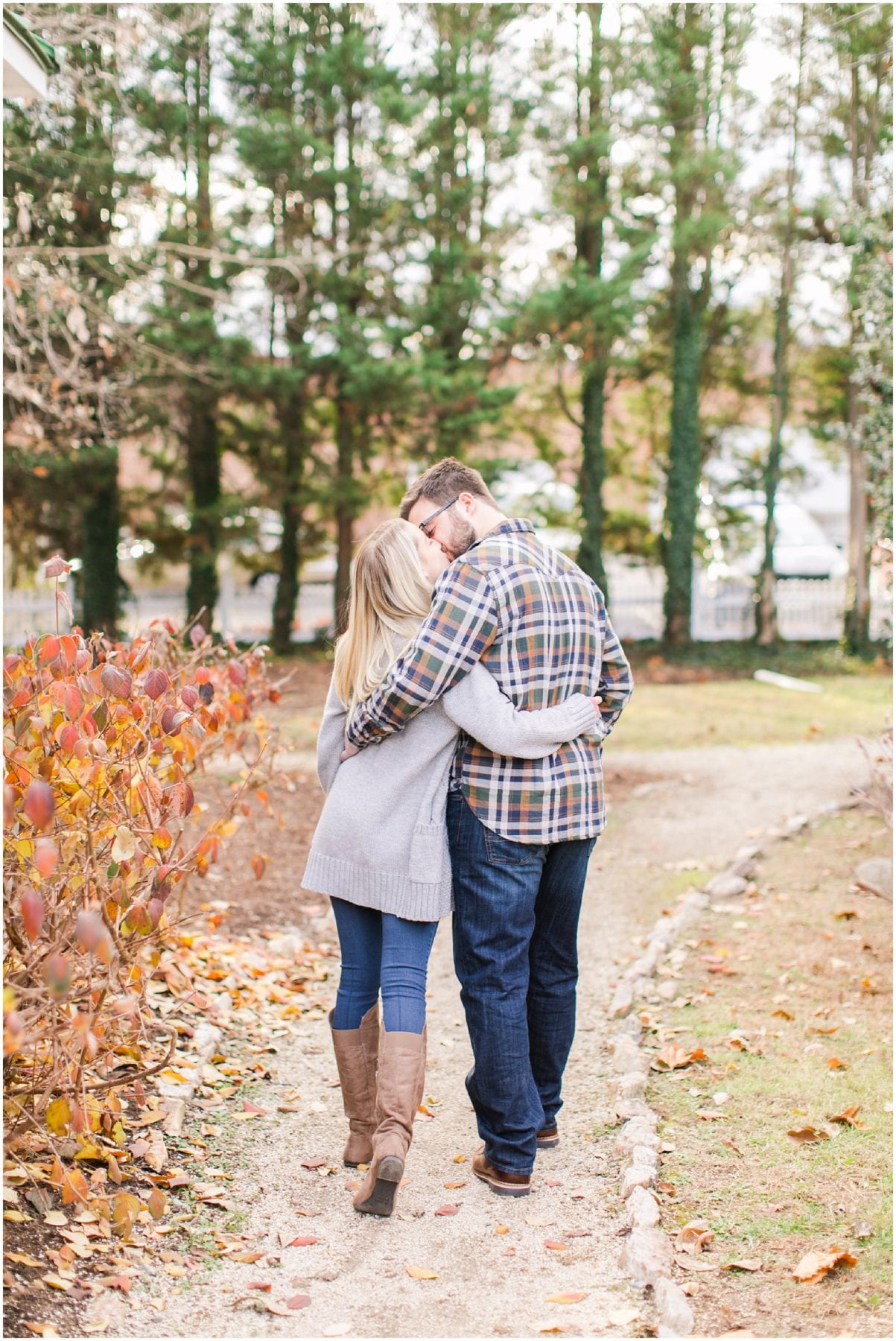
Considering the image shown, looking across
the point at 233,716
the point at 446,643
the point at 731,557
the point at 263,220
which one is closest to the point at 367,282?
the point at 263,220

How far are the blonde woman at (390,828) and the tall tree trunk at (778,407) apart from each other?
1708 centimetres

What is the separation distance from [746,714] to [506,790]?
410 inches

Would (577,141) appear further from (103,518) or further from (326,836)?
(326,836)

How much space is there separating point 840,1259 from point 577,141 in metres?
16.6

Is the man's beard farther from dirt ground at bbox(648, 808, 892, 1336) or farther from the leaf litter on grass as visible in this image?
dirt ground at bbox(648, 808, 892, 1336)

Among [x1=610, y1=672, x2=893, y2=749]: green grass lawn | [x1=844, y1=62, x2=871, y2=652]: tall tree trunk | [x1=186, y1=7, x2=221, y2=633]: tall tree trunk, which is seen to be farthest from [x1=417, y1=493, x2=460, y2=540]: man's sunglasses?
[x1=844, y1=62, x2=871, y2=652]: tall tree trunk

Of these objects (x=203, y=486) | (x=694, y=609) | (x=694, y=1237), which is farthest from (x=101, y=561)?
(x=694, y=1237)

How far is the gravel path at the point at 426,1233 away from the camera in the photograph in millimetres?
2639

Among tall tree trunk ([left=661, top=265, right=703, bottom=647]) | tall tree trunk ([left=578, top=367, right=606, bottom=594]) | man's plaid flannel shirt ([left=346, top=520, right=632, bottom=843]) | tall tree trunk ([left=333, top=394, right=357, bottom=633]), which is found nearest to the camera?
man's plaid flannel shirt ([left=346, top=520, right=632, bottom=843])

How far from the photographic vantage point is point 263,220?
1634 cm

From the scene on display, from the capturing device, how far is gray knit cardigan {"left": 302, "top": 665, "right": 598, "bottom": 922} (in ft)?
10.1

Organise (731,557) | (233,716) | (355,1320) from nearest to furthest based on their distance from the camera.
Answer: (355,1320), (233,716), (731,557)

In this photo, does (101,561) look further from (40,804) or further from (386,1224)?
(40,804)

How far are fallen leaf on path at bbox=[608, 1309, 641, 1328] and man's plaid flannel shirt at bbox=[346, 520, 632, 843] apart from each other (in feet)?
3.65
